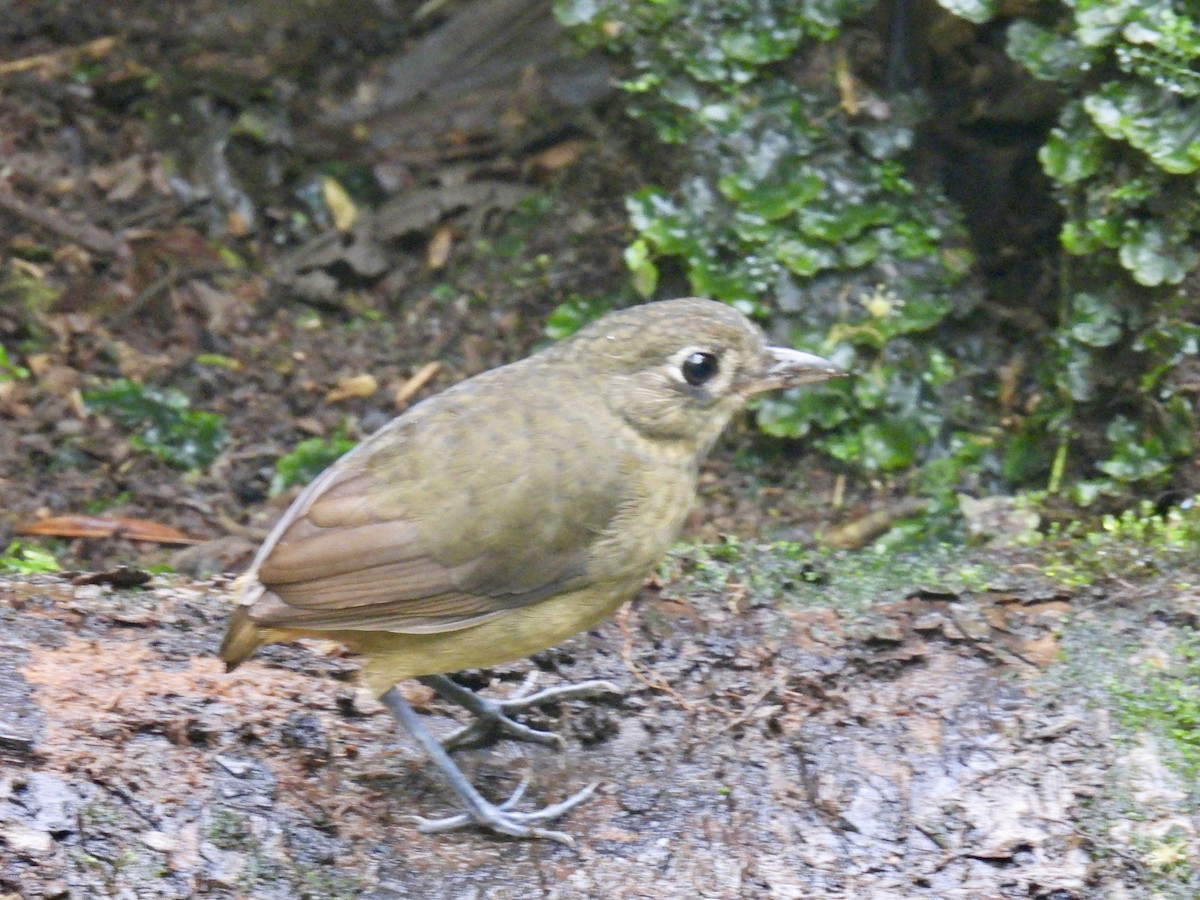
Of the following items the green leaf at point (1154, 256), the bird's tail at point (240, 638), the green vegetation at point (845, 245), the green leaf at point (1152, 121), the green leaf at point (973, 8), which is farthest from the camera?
the green vegetation at point (845, 245)

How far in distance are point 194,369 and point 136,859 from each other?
3.69 metres

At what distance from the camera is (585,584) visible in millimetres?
3713

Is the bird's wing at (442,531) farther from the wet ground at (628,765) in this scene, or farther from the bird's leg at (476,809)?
the wet ground at (628,765)

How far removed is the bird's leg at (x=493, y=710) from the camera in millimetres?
3986

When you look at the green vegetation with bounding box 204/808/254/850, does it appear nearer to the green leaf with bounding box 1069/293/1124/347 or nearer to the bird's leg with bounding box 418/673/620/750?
the bird's leg with bounding box 418/673/620/750

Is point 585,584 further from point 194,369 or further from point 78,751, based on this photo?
point 194,369

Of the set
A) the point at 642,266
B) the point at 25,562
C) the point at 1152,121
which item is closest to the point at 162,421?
the point at 25,562

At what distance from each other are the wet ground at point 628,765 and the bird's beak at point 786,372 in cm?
79

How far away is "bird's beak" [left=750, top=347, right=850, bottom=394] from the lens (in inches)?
159

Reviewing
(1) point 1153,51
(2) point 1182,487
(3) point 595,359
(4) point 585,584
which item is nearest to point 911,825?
(4) point 585,584

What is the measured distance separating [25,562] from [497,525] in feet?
6.42

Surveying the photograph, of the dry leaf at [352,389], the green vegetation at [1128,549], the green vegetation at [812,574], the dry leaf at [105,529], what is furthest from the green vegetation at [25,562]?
the green vegetation at [1128,549]

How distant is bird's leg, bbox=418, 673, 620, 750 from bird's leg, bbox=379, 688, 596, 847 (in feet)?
0.77

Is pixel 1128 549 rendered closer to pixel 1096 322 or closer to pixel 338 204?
pixel 1096 322
